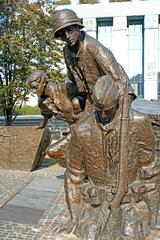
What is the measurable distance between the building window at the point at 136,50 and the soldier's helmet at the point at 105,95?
24066 mm

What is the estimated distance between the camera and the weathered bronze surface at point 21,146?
7.47 metres

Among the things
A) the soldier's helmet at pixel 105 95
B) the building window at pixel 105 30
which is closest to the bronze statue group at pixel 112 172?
the soldier's helmet at pixel 105 95

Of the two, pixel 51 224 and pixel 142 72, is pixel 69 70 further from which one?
pixel 142 72

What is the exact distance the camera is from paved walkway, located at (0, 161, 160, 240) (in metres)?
4.17

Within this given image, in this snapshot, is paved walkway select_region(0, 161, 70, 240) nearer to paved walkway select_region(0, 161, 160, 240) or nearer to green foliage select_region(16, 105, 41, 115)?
paved walkway select_region(0, 161, 160, 240)

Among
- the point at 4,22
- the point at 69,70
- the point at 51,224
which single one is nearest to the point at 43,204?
the point at 51,224

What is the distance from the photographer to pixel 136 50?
1031 inches

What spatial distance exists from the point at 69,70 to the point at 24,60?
7.04 m

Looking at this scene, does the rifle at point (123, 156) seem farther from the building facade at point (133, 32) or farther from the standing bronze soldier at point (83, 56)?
the building facade at point (133, 32)

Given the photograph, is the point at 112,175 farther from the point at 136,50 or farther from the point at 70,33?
the point at 136,50

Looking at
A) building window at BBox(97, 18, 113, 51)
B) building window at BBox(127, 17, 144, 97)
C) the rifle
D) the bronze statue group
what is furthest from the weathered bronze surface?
building window at BBox(97, 18, 113, 51)

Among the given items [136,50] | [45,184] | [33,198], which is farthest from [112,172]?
[136,50]

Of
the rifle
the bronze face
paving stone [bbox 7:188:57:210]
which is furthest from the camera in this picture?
paving stone [bbox 7:188:57:210]

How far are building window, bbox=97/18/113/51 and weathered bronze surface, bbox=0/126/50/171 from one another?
19541 millimetres
